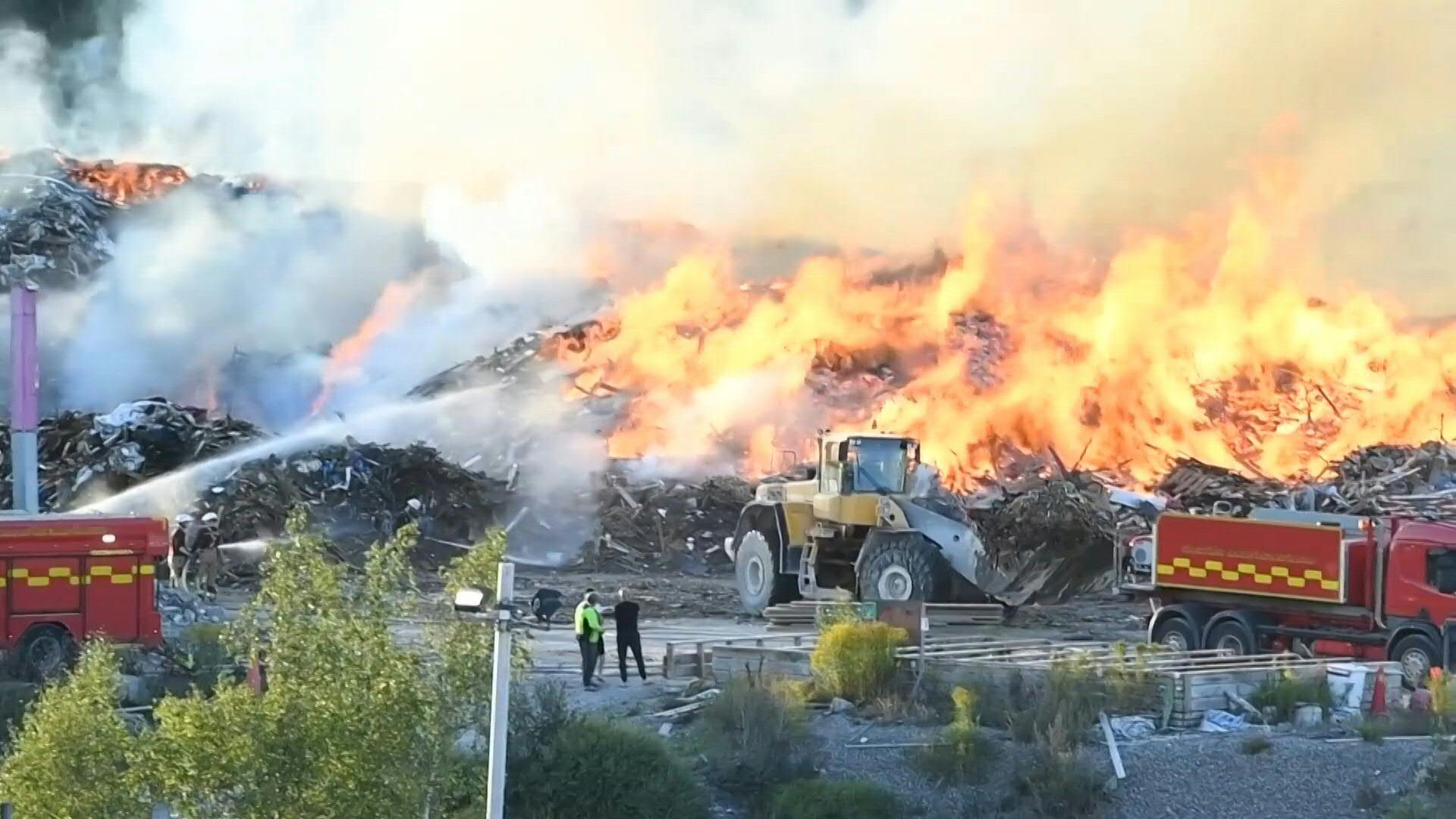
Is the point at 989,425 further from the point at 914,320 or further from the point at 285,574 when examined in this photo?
the point at 285,574

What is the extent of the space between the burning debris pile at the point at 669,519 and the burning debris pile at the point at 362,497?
80.2 inches

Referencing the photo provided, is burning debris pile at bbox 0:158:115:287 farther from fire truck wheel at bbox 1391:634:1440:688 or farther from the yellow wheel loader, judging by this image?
fire truck wheel at bbox 1391:634:1440:688

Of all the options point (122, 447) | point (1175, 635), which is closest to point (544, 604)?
point (1175, 635)

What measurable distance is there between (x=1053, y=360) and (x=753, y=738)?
21.6m

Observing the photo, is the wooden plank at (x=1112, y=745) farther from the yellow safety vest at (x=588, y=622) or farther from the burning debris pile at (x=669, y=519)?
the burning debris pile at (x=669, y=519)

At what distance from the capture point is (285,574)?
35.3ft

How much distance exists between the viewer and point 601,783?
1455 cm

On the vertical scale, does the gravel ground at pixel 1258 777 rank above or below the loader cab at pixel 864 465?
below

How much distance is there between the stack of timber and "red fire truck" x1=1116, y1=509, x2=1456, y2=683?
246cm

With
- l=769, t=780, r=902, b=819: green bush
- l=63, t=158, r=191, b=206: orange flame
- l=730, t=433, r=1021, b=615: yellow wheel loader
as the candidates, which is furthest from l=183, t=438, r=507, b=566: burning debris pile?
l=769, t=780, r=902, b=819: green bush

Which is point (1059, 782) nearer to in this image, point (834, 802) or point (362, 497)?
point (834, 802)

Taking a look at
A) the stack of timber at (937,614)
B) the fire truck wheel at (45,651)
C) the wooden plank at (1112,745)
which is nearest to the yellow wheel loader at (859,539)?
the stack of timber at (937,614)

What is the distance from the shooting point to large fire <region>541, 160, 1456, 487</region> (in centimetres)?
3522

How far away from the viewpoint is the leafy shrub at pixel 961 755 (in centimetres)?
1549
